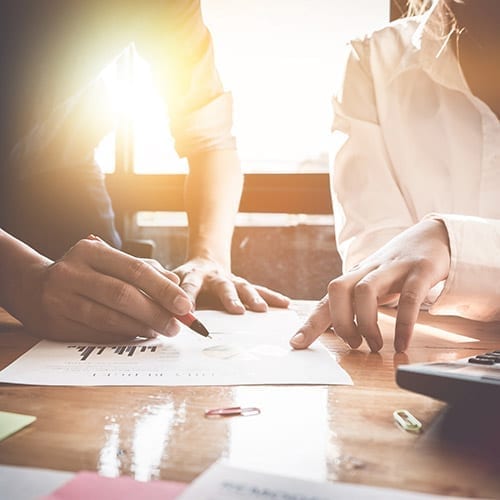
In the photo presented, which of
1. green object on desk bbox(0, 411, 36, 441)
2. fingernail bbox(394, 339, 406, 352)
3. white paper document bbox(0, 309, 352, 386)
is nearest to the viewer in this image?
green object on desk bbox(0, 411, 36, 441)

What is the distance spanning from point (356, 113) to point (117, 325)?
0.95m

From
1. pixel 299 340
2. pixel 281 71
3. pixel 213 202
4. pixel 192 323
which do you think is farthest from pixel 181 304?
pixel 281 71

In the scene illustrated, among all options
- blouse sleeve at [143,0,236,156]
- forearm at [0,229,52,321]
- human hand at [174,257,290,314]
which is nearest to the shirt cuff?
blouse sleeve at [143,0,236,156]

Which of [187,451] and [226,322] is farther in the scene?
[226,322]

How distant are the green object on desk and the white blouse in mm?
918

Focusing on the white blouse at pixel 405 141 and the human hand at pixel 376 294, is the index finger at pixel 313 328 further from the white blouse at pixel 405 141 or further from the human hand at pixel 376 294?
the white blouse at pixel 405 141

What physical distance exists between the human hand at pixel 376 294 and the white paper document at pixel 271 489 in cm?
35

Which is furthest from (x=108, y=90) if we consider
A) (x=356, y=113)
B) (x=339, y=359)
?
(x=339, y=359)

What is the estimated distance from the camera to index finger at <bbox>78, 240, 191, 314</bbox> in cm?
65

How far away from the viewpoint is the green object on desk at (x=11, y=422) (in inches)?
14.8

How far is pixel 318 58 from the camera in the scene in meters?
2.57

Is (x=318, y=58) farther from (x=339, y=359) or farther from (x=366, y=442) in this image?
(x=366, y=442)

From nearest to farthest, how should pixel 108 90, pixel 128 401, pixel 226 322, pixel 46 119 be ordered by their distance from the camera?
pixel 128 401 → pixel 226 322 → pixel 46 119 → pixel 108 90

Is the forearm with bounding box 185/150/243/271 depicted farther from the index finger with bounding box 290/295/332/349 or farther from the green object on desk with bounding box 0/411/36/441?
the green object on desk with bounding box 0/411/36/441
